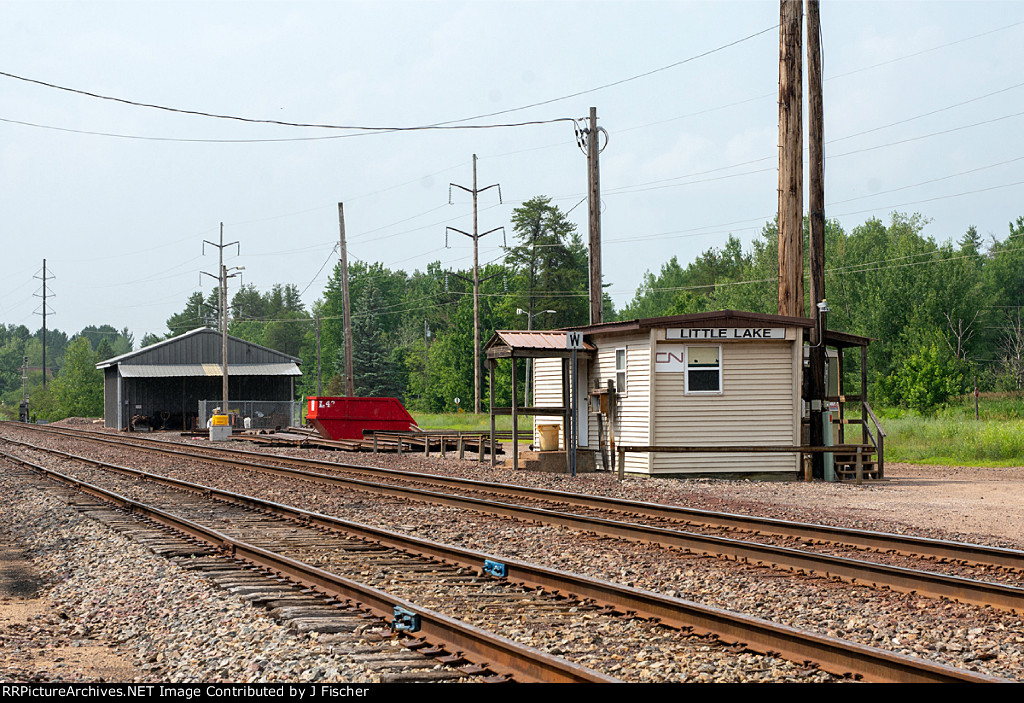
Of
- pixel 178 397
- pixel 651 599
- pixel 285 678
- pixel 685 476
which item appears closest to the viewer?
pixel 285 678

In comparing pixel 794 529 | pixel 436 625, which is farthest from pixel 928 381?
pixel 436 625

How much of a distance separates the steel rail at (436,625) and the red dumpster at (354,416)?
22618mm

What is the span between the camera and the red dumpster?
35625mm

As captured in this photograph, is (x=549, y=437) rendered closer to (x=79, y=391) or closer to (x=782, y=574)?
(x=782, y=574)

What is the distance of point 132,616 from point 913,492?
1408 centimetres

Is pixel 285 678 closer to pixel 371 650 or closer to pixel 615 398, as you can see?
pixel 371 650

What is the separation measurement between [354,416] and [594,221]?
13.6 meters

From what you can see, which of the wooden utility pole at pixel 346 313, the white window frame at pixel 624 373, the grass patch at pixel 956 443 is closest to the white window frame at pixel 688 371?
the white window frame at pixel 624 373

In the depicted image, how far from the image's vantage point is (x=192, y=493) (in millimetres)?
18688

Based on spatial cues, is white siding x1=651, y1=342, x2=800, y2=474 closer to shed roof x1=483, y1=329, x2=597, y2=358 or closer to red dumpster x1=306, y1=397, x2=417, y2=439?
shed roof x1=483, y1=329, x2=597, y2=358

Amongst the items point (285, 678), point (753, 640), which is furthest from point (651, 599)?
point (285, 678)

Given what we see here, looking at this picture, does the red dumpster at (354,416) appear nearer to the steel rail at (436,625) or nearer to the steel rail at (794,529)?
the steel rail at (794,529)

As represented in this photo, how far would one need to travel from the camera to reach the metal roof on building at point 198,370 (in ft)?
186

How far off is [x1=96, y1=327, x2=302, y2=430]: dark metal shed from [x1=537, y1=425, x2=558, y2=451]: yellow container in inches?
1441
